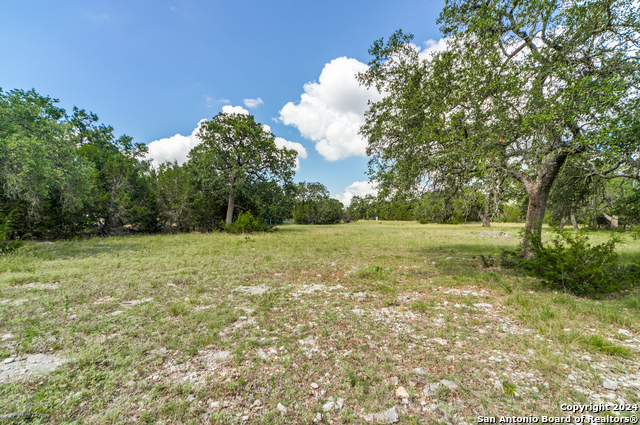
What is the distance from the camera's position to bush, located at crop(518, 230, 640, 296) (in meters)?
5.18

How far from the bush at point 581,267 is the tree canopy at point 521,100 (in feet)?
5.53

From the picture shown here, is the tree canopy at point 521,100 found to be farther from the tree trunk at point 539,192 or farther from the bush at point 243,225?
the bush at point 243,225

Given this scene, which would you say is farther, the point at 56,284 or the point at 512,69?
the point at 512,69

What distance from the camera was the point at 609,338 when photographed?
11.2ft

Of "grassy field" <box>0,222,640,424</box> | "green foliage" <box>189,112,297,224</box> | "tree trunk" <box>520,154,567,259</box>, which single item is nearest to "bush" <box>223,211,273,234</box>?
"green foliage" <box>189,112,297,224</box>

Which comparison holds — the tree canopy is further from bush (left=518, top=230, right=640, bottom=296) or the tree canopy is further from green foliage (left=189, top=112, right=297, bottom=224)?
green foliage (left=189, top=112, right=297, bottom=224)

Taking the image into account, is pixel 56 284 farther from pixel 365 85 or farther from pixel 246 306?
pixel 365 85

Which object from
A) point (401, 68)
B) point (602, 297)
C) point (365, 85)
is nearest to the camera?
point (602, 297)

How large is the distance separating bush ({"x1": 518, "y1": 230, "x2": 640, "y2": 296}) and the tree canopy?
1686 millimetres

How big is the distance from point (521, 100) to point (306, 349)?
8.69 meters

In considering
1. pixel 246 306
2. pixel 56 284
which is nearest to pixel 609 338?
pixel 246 306

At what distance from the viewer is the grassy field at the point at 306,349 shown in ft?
7.35

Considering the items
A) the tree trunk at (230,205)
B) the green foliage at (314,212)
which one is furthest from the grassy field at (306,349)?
the green foliage at (314,212)

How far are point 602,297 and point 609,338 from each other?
8.46ft
